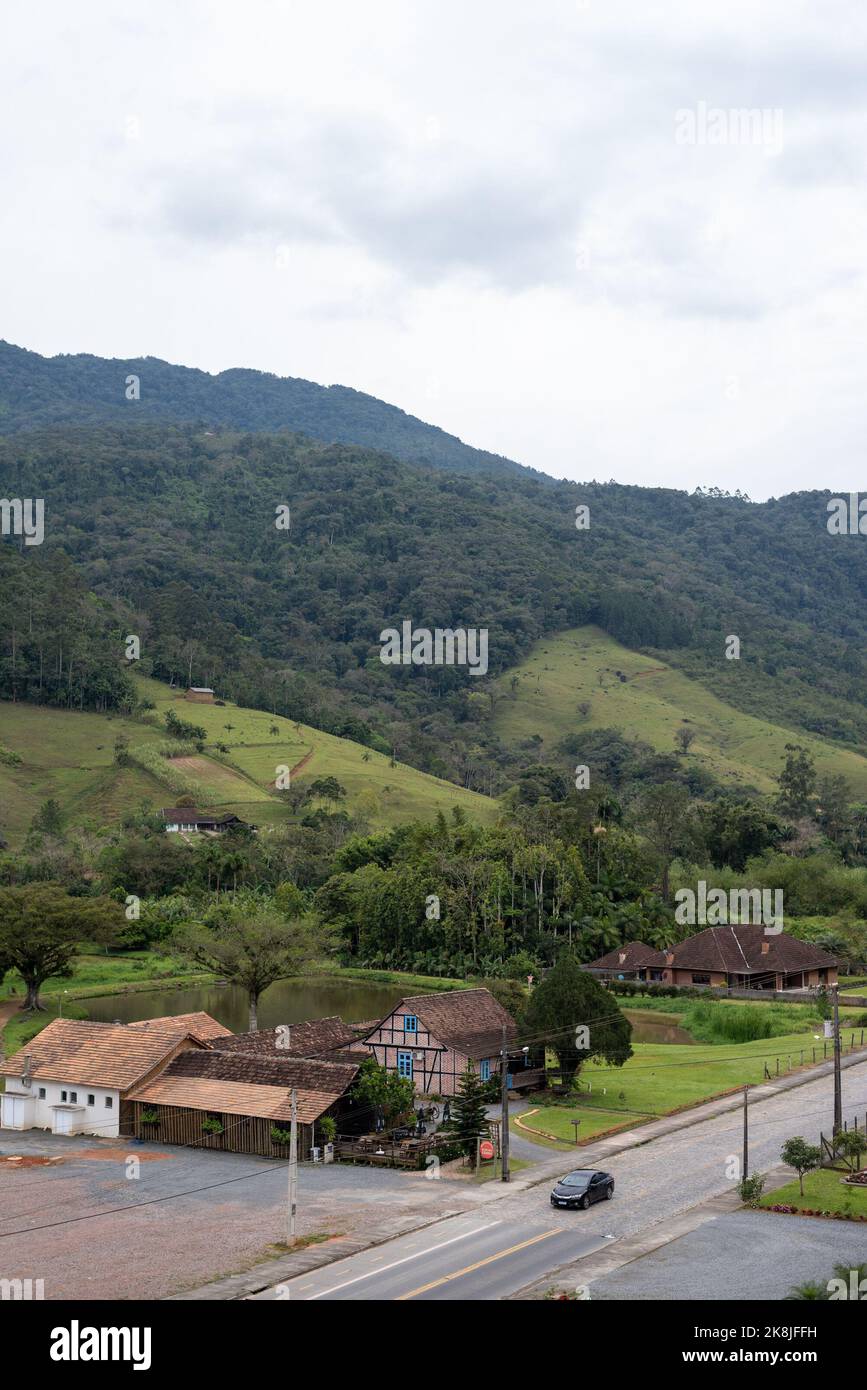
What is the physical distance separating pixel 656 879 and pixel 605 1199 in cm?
6672

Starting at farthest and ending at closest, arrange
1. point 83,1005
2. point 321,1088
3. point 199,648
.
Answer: point 199,648 < point 83,1005 < point 321,1088

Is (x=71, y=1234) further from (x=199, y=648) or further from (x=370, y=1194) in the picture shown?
(x=199, y=648)

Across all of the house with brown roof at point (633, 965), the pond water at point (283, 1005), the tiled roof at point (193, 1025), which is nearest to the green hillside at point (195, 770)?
the pond water at point (283, 1005)

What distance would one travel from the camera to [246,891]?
97.6 metres

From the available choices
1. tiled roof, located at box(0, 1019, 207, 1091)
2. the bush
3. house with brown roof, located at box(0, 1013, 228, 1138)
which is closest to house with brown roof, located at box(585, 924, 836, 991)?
house with brown roof, located at box(0, 1013, 228, 1138)

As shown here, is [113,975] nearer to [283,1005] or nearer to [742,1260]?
[283,1005]

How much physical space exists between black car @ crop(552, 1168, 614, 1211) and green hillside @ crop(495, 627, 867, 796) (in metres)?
118

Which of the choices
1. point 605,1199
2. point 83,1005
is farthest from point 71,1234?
point 83,1005

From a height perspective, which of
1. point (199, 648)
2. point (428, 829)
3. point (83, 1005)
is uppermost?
point (199, 648)

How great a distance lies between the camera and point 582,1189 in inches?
1367

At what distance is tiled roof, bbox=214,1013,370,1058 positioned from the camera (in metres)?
47.2

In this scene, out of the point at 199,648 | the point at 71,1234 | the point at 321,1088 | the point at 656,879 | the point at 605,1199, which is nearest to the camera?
the point at 71,1234

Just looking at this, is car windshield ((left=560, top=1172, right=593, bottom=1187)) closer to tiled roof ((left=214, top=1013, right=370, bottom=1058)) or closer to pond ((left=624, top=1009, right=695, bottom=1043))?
tiled roof ((left=214, top=1013, right=370, bottom=1058))

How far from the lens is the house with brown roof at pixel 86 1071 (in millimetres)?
44219
